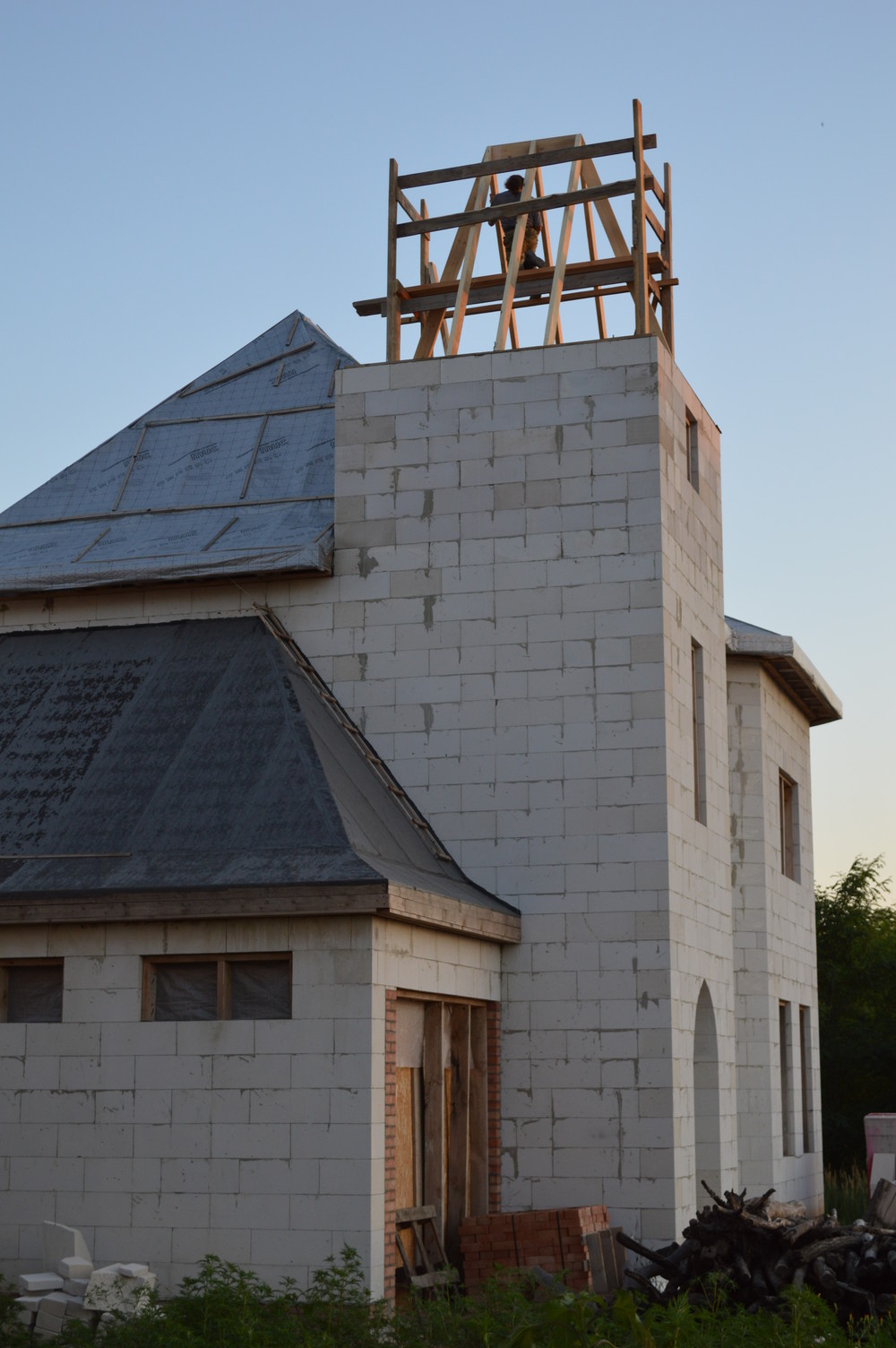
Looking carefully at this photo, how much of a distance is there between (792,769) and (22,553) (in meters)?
11.3

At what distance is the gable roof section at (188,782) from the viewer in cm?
1202

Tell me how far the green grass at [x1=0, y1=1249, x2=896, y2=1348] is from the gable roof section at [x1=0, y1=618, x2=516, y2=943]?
8.31ft

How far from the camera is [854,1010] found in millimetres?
38781

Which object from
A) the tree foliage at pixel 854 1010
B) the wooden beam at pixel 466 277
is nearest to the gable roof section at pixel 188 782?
the wooden beam at pixel 466 277

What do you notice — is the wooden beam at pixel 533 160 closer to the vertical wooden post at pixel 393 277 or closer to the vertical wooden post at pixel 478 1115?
the vertical wooden post at pixel 393 277

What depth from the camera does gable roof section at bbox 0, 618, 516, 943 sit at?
12.0 metres

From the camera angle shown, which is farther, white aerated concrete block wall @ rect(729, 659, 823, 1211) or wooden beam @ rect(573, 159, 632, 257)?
white aerated concrete block wall @ rect(729, 659, 823, 1211)

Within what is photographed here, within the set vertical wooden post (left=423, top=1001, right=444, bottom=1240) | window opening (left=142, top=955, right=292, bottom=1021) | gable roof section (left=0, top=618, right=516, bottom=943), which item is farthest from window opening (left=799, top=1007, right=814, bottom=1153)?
window opening (left=142, top=955, right=292, bottom=1021)

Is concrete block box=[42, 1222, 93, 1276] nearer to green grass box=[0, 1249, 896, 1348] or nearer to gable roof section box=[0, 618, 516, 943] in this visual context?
green grass box=[0, 1249, 896, 1348]

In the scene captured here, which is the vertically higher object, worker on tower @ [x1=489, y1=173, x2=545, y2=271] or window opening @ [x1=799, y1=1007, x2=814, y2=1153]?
worker on tower @ [x1=489, y1=173, x2=545, y2=271]

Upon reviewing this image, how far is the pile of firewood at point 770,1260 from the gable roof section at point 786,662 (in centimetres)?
805

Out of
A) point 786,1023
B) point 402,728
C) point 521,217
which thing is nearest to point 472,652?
point 402,728

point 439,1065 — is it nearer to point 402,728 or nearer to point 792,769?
point 402,728

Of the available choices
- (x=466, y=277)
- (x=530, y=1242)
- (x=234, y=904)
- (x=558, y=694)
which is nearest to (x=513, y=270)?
(x=466, y=277)
